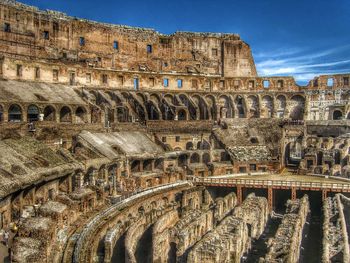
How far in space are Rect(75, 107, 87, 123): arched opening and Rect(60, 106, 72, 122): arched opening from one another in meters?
1.43

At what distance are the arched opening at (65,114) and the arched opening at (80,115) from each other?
1430 millimetres

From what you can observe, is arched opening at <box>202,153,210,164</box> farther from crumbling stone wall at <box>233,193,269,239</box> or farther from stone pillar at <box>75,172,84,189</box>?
stone pillar at <box>75,172,84,189</box>

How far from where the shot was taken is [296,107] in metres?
66.2

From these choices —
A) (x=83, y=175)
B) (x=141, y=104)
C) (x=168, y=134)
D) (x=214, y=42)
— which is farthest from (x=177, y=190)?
(x=214, y=42)

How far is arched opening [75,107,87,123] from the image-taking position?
2014 inches

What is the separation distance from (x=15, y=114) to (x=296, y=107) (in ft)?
143

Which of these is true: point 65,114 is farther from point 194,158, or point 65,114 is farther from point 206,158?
point 206,158

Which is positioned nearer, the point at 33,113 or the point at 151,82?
the point at 33,113

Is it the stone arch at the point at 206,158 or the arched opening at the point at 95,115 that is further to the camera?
the stone arch at the point at 206,158

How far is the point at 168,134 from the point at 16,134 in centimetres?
2353

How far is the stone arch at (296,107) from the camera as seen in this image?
65.7 metres

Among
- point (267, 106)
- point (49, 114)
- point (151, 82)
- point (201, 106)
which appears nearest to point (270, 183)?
point (201, 106)

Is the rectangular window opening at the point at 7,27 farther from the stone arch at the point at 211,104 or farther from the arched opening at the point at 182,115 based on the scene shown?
the stone arch at the point at 211,104

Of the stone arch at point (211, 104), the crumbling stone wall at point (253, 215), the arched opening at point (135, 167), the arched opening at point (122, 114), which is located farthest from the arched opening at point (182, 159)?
the crumbling stone wall at point (253, 215)
